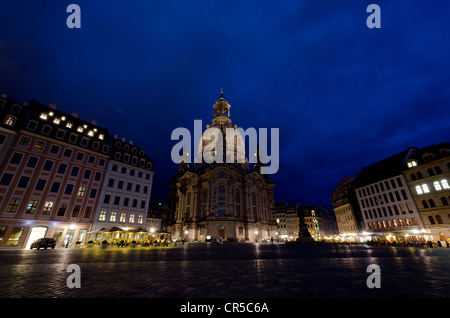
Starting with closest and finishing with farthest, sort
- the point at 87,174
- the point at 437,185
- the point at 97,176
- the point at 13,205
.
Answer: the point at 13,205 → the point at 87,174 → the point at 97,176 → the point at 437,185

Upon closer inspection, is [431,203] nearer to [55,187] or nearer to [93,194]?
[93,194]

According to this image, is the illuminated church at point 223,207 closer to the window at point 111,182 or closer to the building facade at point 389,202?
the window at point 111,182

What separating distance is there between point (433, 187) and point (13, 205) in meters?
70.8

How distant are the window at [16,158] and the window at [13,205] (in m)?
5.27

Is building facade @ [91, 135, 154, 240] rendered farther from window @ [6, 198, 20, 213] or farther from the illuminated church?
the illuminated church

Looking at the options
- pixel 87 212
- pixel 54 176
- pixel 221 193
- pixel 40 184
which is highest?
pixel 221 193

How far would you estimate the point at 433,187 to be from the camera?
36.3m

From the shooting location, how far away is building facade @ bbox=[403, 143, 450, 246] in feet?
112

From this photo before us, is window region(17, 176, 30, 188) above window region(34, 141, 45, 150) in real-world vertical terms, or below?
below

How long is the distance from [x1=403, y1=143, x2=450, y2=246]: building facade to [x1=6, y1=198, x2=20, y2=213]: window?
222 feet

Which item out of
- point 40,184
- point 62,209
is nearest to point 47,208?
point 62,209

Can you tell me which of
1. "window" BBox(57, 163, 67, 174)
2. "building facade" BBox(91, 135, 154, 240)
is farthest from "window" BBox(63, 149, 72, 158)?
"building facade" BBox(91, 135, 154, 240)

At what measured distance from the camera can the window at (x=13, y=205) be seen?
2512cm
